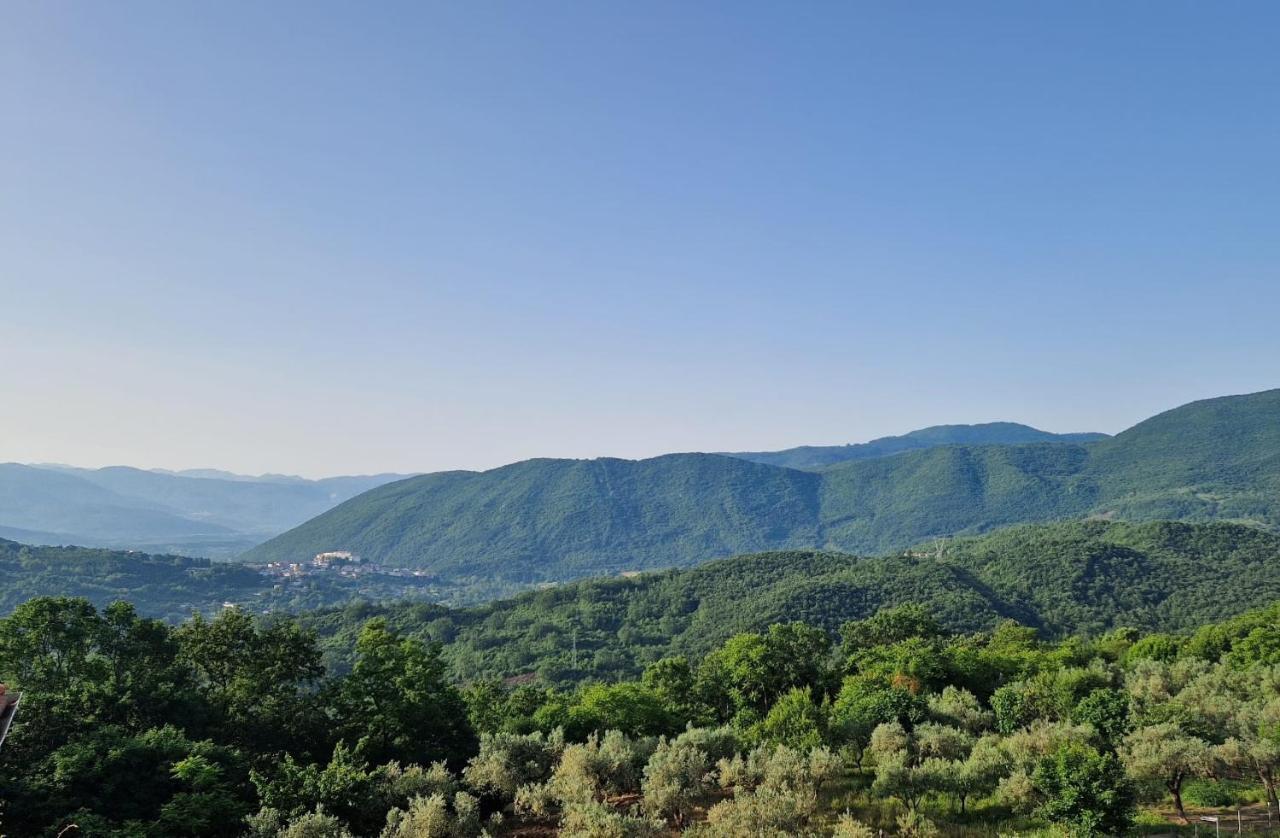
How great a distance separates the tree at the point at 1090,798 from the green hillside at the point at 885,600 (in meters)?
110

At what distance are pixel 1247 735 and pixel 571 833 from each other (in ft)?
94.7

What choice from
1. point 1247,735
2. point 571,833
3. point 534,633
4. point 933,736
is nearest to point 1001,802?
point 933,736

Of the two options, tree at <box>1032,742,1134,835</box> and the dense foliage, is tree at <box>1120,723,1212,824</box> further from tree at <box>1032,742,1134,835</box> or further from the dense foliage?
tree at <box>1032,742,1134,835</box>

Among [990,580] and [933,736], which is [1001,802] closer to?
[933,736]

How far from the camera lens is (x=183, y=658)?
102ft

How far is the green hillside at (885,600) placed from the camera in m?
127

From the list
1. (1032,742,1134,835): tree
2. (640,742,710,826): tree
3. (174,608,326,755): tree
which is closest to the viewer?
(1032,742,1134,835): tree

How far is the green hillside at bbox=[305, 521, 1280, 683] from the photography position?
417 feet

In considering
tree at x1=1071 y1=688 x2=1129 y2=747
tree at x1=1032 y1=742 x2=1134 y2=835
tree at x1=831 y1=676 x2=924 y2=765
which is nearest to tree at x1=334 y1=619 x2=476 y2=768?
tree at x1=831 y1=676 x2=924 y2=765

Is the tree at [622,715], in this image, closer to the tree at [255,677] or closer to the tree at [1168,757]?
the tree at [255,677]

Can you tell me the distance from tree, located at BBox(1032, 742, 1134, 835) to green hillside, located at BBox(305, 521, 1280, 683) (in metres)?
110

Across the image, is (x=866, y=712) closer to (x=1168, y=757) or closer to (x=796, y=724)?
(x=796, y=724)

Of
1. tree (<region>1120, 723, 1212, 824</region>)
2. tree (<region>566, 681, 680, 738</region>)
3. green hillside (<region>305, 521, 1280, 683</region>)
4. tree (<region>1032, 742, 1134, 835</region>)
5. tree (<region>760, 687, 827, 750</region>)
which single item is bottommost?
green hillside (<region>305, 521, 1280, 683</region>)

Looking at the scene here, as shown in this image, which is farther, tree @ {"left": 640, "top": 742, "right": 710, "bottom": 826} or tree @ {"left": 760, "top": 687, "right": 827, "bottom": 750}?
tree @ {"left": 760, "top": 687, "right": 827, "bottom": 750}
